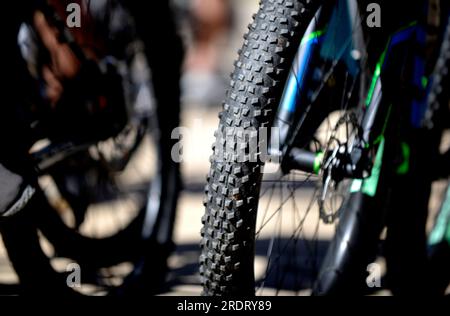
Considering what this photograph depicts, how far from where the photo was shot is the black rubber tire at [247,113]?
187cm

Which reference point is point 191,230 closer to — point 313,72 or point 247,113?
point 313,72

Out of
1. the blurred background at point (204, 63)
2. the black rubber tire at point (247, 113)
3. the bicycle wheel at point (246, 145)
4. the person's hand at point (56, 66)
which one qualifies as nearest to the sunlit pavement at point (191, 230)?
the blurred background at point (204, 63)

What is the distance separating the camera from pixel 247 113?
1.87 m

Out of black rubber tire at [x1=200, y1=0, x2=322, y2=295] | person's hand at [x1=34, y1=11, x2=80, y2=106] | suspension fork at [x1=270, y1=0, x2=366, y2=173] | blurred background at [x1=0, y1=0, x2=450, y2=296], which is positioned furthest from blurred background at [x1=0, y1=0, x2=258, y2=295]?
black rubber tire at [x1=200, y1=0, x2=322, y2=295]

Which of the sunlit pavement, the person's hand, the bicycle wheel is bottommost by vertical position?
the sunlit pavement

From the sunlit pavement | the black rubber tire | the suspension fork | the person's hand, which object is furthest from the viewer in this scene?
the sunlit pavement

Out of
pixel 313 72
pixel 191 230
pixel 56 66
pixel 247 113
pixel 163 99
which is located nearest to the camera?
pixel 247 113

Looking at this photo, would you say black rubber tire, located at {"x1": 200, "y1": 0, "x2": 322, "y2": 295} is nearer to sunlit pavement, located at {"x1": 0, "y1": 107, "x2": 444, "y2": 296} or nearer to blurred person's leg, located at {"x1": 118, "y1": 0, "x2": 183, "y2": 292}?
sunlit pavement, located at {"x1": 0, "y1": 107, "x2": 444, "y2": 296}

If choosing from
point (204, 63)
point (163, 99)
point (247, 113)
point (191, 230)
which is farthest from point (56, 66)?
point (204, 63)

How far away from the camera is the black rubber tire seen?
73.7 inches

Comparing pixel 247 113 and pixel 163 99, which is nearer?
pixel 247 113

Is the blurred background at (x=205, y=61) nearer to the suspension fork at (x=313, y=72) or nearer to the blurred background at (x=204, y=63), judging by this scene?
the blurred background at (x=204, y=63)

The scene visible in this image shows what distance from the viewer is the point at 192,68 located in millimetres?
6766
